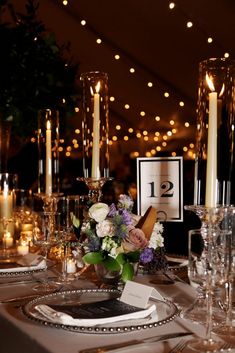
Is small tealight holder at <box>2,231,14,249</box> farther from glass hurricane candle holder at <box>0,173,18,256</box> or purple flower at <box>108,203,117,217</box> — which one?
purple flower at <box>108,203,117,217</box>

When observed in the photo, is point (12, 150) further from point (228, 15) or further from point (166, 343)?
point (166, 343)

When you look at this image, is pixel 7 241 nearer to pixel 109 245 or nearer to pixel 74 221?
pixel 74 221

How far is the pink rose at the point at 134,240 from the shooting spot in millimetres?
1591

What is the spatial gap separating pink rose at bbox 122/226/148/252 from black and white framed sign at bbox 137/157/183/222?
18.6 inches

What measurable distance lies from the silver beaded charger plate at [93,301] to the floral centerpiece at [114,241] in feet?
0.31

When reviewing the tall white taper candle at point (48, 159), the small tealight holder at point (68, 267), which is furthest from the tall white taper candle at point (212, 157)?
the tall white taper candle at point (48, 159)

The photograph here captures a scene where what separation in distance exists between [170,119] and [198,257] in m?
4.07

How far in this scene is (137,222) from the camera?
1.76 metres

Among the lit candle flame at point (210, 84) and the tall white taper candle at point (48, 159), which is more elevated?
the lit candle flame at point (210, 84)

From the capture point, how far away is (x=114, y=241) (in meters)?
1.59

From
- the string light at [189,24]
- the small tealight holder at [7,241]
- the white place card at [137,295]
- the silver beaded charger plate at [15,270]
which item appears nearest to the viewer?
the white place card at [137,295]

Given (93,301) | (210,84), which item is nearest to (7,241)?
(93,301)

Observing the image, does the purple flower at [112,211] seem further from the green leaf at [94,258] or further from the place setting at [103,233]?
the green leaf at [94,258]

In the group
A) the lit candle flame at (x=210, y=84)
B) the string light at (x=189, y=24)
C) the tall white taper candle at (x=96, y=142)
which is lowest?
the tall white taper candle at (x=96, y=142)
